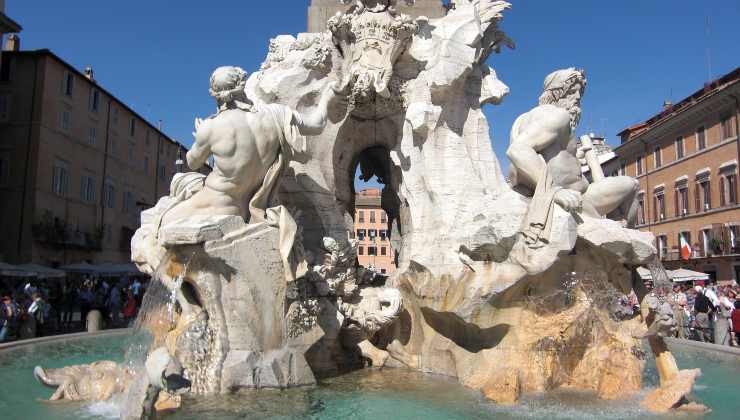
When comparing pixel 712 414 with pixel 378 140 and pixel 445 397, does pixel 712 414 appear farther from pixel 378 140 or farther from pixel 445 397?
pixel 378 140

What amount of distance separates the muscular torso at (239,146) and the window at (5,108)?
24.9 m

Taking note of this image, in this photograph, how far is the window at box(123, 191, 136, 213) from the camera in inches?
1355

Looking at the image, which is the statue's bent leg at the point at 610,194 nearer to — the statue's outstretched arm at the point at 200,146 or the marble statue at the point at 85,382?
the statue's outstretched arm at the point at 200,146

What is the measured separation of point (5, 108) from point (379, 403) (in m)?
27.1

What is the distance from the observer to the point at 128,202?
3481 cm

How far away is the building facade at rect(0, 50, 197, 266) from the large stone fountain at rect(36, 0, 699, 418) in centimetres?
1862

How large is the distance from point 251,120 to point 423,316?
303 cm

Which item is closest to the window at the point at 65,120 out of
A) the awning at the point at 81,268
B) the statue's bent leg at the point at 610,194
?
the awning at the point at 81,268

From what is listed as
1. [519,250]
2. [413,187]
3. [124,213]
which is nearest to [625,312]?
[519,250]

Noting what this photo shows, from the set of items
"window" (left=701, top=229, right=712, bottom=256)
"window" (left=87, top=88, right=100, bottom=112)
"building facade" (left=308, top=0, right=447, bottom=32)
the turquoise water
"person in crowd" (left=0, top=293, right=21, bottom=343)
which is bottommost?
the turquoise water

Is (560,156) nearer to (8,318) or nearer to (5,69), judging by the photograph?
(8,318)

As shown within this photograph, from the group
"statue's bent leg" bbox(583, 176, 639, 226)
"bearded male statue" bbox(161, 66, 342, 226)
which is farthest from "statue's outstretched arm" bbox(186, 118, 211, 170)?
"statue's bent leg" bbox(583, 176, 639, 226)

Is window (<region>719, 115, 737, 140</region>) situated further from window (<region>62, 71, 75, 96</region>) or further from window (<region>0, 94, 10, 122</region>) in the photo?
window (<region>0, 94, 10, 122</region>)

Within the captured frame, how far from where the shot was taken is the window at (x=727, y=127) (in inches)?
1077
